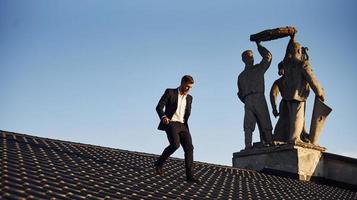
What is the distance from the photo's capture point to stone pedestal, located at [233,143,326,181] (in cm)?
1428

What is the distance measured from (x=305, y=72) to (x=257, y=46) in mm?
1447

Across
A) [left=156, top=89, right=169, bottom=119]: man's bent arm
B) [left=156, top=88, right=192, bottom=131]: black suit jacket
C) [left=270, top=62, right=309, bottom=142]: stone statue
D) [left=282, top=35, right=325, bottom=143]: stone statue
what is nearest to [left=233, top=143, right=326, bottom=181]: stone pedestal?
[left=282, top=35, right=325, bottom=143]: stone statue

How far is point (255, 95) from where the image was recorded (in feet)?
51.8

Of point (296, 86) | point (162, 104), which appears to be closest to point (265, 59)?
point (296, 86)

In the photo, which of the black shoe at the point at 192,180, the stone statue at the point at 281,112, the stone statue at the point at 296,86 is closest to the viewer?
the black shoe at the point at 192,180

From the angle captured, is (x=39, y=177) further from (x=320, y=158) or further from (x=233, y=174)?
(x=320, y=158)

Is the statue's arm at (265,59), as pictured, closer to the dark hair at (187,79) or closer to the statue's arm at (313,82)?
the statue's arm at (313,82)

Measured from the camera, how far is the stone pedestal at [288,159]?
1428cm

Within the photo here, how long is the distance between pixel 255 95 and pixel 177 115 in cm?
739

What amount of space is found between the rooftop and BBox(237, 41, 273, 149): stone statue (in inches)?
108

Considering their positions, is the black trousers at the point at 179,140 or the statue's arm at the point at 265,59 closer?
the black trousers at the point at 179,140

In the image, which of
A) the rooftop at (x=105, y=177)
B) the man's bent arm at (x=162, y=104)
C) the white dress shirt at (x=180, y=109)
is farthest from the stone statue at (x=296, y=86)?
the man's bent arm at (x=162, y=104)

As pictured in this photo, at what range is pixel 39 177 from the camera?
6980mm

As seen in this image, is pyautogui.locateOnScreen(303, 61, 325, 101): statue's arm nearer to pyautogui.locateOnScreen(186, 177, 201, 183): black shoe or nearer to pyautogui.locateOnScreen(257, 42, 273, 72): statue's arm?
pyautogui.locateOnScreen(257, 42, 273, 72): statue's arm
